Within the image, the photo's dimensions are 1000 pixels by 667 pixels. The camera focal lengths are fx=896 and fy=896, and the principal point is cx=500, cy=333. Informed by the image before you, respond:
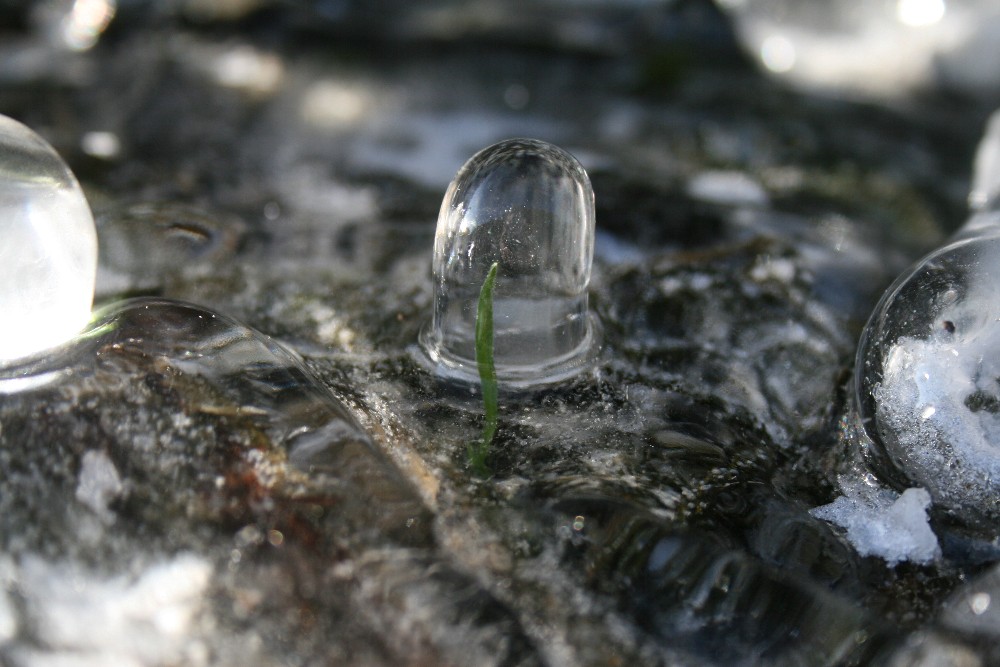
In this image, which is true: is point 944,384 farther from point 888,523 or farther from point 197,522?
point 197,522

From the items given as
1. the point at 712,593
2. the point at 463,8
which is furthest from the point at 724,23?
the point at 712,593

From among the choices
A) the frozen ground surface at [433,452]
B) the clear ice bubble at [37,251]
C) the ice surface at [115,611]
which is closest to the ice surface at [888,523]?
the frozen ground surface at [433,452]

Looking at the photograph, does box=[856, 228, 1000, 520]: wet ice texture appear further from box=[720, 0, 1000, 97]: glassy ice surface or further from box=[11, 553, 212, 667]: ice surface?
box=[720, 0, 1000, 97]: glassy ice surface

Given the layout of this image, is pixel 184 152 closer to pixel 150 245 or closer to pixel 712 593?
pixel 150 245

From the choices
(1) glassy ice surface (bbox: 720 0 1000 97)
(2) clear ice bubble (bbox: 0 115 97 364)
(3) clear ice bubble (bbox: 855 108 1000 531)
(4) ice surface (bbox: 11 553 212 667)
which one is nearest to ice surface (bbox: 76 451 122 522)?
(4) ice surface (bbox: 11 553 212 667)

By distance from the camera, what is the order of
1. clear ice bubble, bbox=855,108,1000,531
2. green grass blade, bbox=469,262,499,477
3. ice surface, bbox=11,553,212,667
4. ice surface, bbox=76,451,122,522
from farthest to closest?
1. green grass blade, bbox=469,262,499,477
2. clear ice bubble, bbox=855,108,1000,531
3. ice surface, bbox=76,451,122,522
4. ice surface, bbox=11,553,212,667

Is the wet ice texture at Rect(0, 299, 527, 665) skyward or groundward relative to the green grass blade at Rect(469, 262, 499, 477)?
groundward

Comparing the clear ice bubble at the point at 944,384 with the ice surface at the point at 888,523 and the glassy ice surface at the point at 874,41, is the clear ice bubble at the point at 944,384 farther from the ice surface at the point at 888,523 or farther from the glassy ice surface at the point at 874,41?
the glassy ice surface at the point at 874,41
